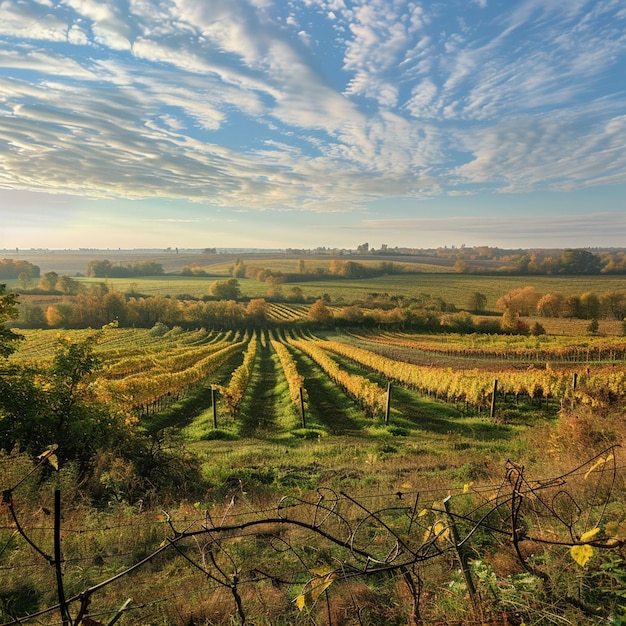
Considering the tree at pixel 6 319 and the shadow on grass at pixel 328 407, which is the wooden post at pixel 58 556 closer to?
the tree at pixel 6 319

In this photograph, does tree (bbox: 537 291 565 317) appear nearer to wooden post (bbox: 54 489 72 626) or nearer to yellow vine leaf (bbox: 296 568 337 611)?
yellow vine leaf (bbox: 296 568 337 611)

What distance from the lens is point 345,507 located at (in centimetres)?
593

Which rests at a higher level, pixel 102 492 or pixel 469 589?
pixel 469 589

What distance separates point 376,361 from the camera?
3027 centimetres

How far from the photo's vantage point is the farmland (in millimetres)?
3113

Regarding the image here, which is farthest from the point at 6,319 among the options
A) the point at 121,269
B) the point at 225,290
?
the point at 121,269

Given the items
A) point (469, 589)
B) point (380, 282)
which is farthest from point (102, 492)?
point (380, 282)

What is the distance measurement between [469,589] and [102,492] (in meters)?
6.41

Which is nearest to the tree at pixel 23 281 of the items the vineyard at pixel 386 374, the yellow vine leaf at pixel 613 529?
the vineyard at pixel 386 374

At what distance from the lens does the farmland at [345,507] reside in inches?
123

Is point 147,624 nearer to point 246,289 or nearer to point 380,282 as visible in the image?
point 246,289

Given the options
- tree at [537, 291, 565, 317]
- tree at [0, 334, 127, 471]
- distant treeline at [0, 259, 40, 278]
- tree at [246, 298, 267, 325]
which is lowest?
tree at [246, 298, 267, 325]

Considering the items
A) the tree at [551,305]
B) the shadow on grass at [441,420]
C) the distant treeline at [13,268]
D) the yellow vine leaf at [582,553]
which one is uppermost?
the distant treeline at [13,268]

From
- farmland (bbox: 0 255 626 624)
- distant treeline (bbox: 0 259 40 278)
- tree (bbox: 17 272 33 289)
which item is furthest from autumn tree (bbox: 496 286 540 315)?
distant treeline (bbox: 0 259 40 278)
